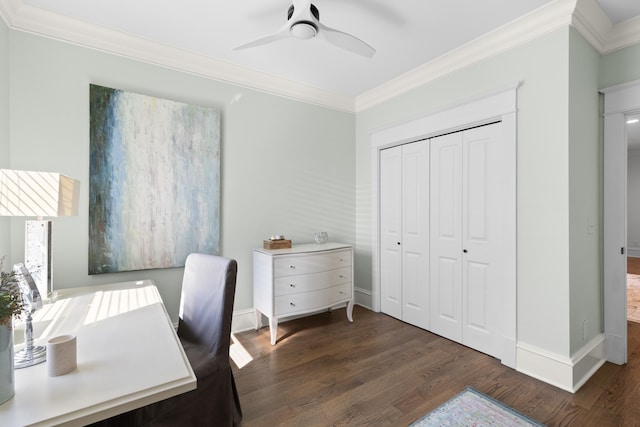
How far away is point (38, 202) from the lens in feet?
5.02

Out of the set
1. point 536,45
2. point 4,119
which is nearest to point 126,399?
point 4,119

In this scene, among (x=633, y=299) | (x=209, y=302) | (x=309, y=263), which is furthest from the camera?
(x=633, y=299)

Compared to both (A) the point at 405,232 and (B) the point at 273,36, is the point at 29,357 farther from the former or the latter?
(A) the point at 405,232

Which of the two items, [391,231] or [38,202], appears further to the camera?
[391,231]

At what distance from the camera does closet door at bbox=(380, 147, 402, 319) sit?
135 inches

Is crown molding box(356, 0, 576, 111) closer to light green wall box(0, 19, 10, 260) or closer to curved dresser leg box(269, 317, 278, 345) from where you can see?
curved dresser leg box(269, 317, 278, 345)

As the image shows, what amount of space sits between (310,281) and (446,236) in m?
1.40

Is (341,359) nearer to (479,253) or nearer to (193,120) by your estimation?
(479,253)

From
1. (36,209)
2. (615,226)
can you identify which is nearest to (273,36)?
(36,209)

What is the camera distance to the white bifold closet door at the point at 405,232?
3.15 metres

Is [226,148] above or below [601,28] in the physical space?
below

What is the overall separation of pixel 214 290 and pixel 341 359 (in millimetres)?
1369

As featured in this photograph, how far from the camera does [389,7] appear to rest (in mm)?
2146

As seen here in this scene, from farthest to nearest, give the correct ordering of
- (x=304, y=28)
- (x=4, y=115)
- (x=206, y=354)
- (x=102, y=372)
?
(x=4, y=115), (x=304, y=28), (x=206, y=354), (x=102, y=372)
